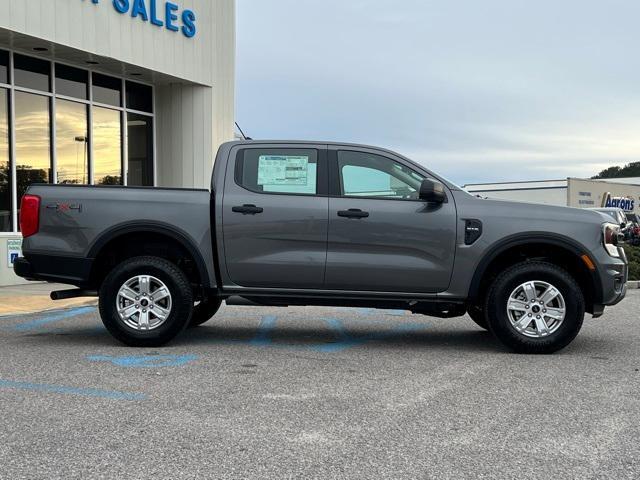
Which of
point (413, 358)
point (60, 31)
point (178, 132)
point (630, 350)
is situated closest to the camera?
point (413, 358)

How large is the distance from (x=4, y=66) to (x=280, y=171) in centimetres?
908

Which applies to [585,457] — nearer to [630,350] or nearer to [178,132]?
[630,350]

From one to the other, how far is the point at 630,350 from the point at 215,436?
15.5 ft

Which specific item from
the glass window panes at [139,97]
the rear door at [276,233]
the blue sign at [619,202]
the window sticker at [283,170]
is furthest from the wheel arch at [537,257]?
the blue sign at [619,202]

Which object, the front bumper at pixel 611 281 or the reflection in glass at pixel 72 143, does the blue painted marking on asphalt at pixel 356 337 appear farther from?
the reflection in glass at pixel 72 143

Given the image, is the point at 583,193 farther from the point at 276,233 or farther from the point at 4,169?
the point at 276,233

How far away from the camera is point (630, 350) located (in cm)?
707

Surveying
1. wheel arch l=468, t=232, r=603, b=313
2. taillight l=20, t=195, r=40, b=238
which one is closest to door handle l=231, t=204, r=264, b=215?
taillight l=20, t=195, r=40, b=238

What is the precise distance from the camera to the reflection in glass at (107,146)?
16141 mm

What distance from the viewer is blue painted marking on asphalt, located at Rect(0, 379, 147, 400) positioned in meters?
5.05

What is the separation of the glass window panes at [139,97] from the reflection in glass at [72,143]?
157 centimetres

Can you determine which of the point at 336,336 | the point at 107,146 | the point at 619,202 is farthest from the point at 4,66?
the point at 619,202

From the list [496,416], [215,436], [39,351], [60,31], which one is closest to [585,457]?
[496,416]

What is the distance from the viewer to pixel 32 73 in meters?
14.3
